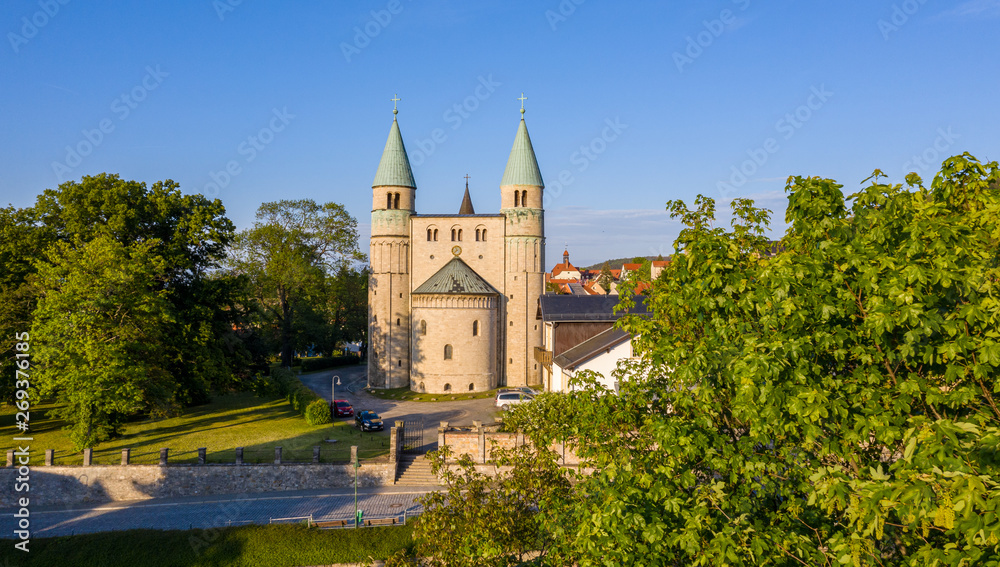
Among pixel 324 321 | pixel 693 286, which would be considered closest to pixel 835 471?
pixel 693 286

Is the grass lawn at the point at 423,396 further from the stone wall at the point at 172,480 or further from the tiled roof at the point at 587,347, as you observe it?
the stone wall at the point at 172,480

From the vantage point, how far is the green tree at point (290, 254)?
2277 inches

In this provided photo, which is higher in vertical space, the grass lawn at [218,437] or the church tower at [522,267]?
the church tower at [522,267]

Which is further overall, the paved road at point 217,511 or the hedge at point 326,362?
the hedge at point 326,362

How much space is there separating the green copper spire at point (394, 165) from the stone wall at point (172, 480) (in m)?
28.0

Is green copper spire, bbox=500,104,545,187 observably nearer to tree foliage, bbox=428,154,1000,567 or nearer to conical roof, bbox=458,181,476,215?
conical roof, bbox=458,181,476,215

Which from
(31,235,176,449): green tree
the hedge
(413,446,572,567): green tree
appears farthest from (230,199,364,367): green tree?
(413,446,572,567): green tree

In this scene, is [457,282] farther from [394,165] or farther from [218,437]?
[218,437]

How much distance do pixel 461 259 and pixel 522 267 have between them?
5.08 m

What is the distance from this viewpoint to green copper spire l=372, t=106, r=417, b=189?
172 ft

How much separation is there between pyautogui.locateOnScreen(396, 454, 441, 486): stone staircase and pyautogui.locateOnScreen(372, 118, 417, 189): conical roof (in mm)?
27202

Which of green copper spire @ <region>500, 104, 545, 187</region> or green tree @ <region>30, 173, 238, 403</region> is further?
green copper spire @ <region>500, 104, 545, 187</region>

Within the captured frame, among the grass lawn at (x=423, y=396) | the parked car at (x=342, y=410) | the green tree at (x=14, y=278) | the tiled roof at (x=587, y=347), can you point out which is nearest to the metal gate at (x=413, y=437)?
the parked car at (x=342, y=410)

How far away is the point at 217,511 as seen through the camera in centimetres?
2669
